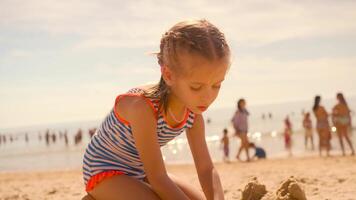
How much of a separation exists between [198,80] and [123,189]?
0.89 metres

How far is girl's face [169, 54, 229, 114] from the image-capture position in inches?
97.5

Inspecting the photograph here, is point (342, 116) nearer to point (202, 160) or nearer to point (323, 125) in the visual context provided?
point (323, 125)

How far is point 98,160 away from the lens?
3.03 m

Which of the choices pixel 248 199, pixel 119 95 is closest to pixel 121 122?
pixel 119 95

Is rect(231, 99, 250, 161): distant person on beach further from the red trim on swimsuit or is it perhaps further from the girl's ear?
the girl's ear

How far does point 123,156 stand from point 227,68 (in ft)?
3.17

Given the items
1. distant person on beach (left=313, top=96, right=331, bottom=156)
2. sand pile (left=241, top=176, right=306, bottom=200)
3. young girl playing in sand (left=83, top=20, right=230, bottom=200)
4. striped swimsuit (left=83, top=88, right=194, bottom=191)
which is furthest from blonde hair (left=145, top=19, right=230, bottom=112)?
distant person on beach (left=313, top=96, right=331, bottom=156)

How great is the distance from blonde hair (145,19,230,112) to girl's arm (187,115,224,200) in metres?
0.75

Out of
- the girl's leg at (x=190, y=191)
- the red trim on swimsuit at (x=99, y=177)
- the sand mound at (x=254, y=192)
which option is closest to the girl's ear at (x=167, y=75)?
the red trim on swimsuit at (x=99, y=177)

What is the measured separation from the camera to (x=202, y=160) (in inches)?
127

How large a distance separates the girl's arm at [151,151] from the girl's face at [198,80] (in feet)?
0.83

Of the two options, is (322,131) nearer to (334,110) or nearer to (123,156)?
(334,110)

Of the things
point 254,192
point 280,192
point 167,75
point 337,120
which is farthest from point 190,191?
point 337,120

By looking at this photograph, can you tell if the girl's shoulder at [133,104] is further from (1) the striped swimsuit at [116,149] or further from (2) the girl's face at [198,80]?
(2) the girl's face at [198,80]
